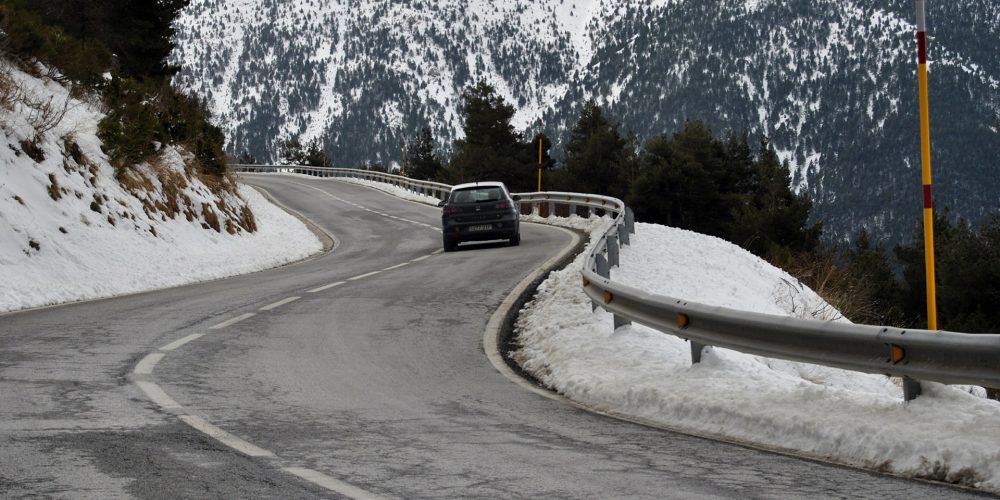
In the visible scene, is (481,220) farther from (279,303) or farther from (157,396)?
(157,396)

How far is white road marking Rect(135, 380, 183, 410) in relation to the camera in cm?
711

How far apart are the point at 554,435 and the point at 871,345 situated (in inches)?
75.8

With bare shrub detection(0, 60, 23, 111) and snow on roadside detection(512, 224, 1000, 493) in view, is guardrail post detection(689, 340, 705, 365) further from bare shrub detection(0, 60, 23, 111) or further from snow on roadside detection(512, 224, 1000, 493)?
bare shrub detection(0, 60, 23, 111)

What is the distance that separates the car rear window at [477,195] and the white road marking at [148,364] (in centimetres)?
1531

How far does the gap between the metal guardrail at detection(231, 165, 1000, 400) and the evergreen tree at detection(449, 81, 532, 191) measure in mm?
76072

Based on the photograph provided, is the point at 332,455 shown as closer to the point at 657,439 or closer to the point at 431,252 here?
the point at 657,439

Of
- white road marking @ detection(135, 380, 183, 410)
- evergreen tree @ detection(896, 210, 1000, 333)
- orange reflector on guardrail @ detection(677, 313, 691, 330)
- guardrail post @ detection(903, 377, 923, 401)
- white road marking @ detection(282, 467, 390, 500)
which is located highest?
orange reflector on guardrail @ detection(677, 313, 691, 330)

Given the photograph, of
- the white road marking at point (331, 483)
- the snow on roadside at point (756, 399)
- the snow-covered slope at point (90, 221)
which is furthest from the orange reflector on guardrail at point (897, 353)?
the snow-covered slope at point (90, 221)

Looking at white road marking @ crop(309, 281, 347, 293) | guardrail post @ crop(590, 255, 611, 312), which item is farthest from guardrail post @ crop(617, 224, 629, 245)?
guardrail post @ crop(590, 255, 611, 312)

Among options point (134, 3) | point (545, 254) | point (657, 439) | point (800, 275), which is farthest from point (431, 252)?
point (657, 439)

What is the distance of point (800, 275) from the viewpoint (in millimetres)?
24094

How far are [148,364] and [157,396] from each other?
64.9 inches

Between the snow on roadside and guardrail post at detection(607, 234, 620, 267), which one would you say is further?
guardrail post at detection(607, 234, 620, 267)

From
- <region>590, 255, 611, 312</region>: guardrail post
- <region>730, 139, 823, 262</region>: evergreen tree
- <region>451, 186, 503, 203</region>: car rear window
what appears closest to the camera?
<region>590, 255, 611, 312</region>: guardrail post
